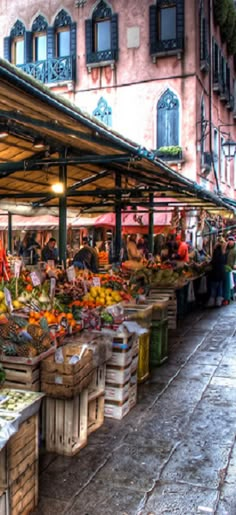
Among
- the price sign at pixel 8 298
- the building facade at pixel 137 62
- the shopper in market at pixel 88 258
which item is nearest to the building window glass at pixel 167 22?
the building facade at pixel 137 62

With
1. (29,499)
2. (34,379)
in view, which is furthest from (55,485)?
(34,379)

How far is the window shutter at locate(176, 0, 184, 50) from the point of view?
54.9ft

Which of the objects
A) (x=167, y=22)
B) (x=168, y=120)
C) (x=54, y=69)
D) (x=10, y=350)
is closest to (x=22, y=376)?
(x=10, y=350)

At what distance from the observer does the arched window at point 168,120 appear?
56.9ft

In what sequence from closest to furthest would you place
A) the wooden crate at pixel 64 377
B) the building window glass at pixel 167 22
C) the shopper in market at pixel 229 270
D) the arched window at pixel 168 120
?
the wooden crate at pixel 64 377 < the shopper in market at pixel 229 270 < the building window glass at pixel 167 22 < the arched window at pixel 168 120

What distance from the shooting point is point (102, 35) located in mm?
18406

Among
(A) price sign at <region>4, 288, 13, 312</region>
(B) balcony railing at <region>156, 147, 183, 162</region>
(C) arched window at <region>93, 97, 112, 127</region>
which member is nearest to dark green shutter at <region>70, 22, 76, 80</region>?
(C) arched window at <region>93, 97, 112, 127</region>

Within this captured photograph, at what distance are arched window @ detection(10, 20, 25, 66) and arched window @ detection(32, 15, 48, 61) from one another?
538mm

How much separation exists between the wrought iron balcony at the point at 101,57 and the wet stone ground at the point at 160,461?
1529 centimetres

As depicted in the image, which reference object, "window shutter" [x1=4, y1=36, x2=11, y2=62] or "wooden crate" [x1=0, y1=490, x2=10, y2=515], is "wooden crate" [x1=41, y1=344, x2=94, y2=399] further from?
"window shutter" [x1=4, y1=36, x2=11, y2=62]

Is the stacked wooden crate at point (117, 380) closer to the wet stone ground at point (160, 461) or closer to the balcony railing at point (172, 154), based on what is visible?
the wet stone ground at point (160, 461)

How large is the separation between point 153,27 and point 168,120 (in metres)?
3.37

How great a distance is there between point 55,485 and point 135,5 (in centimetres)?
1810

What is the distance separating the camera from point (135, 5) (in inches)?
696
